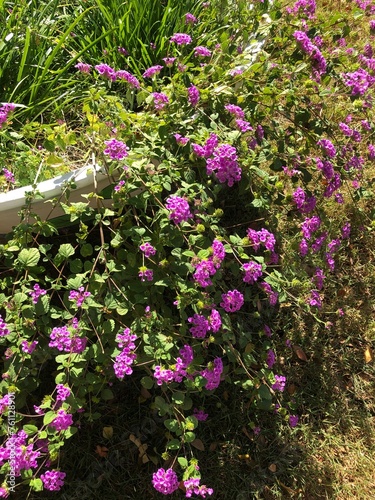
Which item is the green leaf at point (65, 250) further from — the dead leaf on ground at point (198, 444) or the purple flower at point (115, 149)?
the dead leaf on ground at point (198, 444)

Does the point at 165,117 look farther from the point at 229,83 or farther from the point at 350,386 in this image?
the point at 350,386

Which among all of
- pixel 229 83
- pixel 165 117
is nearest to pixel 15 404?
pixel 165 117

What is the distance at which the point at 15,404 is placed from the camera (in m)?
1.41

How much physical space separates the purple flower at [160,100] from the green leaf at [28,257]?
578mm

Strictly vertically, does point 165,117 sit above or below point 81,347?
above

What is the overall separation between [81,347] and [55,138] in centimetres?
61

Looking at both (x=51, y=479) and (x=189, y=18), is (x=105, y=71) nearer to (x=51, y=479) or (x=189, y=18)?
(x=189, y=18)

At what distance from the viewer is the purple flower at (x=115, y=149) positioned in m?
1.33

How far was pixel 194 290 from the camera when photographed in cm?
138

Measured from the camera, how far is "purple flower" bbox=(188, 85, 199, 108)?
1.49 m

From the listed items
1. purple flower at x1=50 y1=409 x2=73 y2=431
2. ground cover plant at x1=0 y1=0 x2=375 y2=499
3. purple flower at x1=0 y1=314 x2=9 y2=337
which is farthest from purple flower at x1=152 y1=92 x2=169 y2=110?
purple flower at x1=50 y1=409 x2=73 y2=431

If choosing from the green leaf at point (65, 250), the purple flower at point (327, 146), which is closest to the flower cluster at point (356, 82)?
the purple flower at point (327, 146)

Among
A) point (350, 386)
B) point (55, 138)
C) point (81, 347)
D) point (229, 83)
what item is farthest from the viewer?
point (350, 386)

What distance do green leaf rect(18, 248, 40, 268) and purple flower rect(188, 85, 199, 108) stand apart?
655 mm
